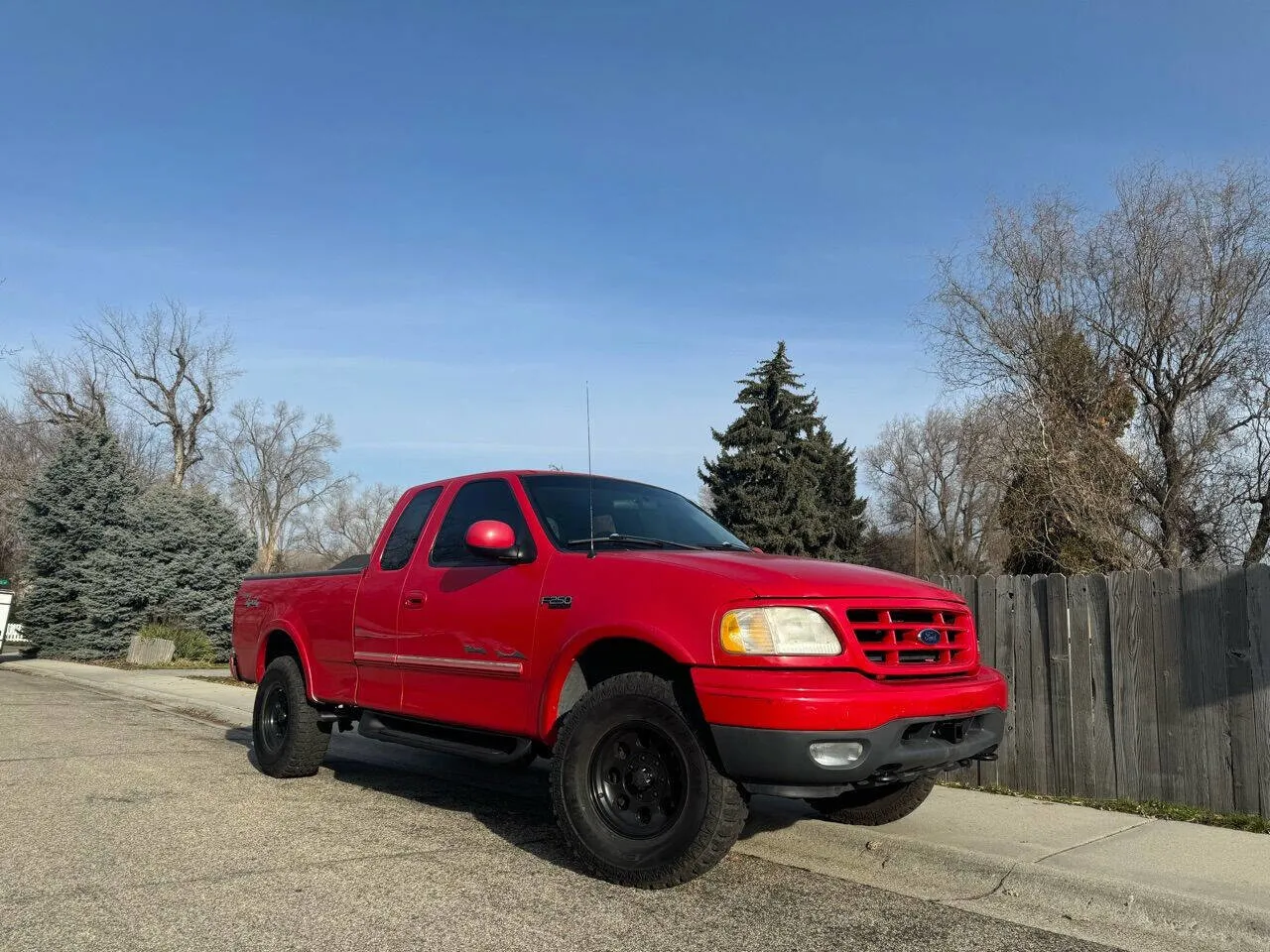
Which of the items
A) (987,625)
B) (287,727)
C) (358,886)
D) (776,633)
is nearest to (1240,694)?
(987,625)

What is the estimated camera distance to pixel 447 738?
559 cm

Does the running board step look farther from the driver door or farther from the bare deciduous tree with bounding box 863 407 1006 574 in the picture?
the bare deciduous tree with bounding box 863 407 1006 574

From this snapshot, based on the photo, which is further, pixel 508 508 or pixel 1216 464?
pixel 1216 464

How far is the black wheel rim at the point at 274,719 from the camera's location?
7.09 metres

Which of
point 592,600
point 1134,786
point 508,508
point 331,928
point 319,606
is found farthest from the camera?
point 319,606

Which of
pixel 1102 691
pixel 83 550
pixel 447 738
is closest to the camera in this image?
pixel 447 738

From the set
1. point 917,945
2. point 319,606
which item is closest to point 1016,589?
point 917,945

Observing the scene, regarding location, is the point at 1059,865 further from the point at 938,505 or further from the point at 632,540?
the point at 938,505

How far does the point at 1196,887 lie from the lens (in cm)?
436

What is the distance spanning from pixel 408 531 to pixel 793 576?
120 inches

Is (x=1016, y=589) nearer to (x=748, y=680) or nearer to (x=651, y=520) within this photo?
(x=651, y=520)

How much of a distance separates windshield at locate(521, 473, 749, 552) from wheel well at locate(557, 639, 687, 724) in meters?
0.63

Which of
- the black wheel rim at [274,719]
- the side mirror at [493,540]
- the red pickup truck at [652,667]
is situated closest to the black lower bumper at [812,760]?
the red pickup truck at [652,667]

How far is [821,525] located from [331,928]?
128ft
